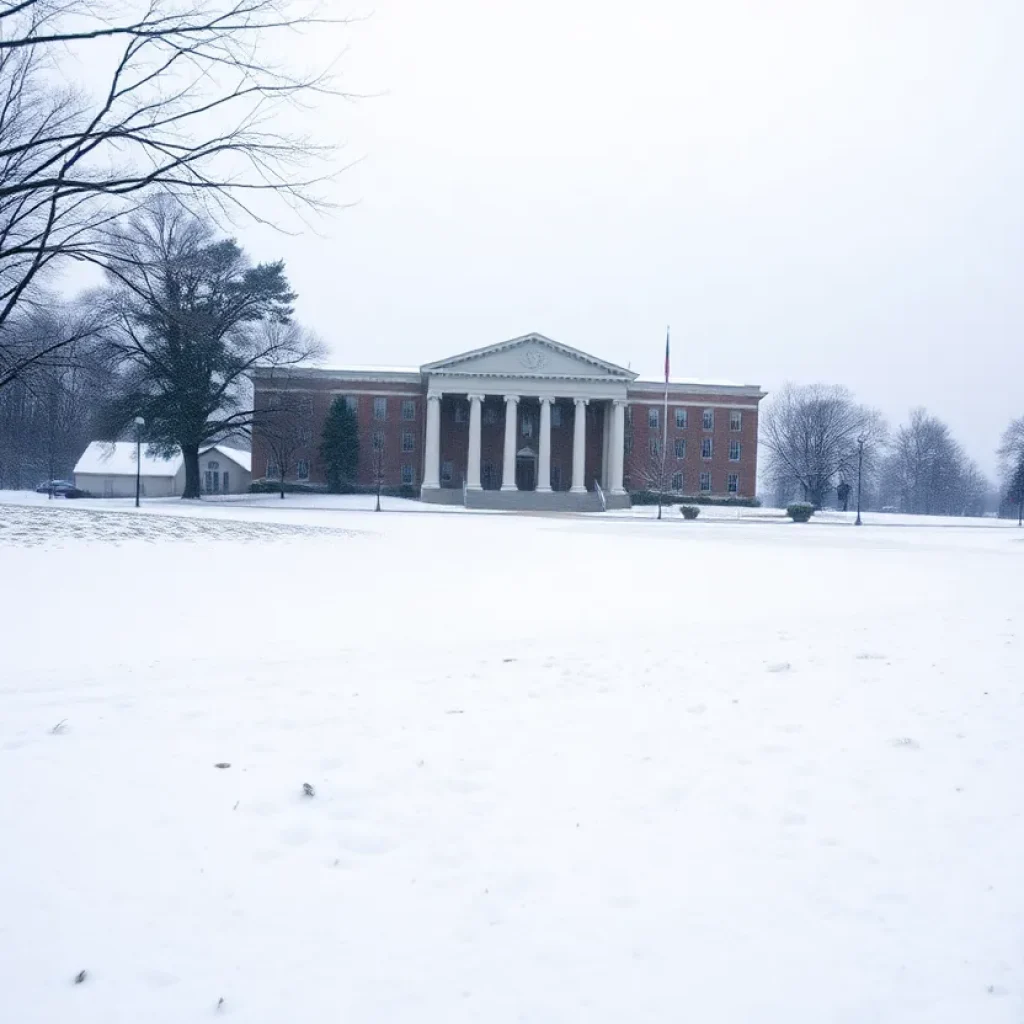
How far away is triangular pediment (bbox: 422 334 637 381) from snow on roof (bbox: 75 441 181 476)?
75.0 ft

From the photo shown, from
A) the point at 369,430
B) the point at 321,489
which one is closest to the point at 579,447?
the point at 369,430

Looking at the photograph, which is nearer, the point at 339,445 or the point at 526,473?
the point at 339,445

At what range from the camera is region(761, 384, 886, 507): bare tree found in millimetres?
87000

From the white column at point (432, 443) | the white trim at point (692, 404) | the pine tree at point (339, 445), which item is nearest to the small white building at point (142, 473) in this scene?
the pine tree at point (339, 445)

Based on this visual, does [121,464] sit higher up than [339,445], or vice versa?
[339,445]

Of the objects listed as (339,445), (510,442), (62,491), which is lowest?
(62,491)

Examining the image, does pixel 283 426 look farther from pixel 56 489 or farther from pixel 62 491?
pixel 62 491

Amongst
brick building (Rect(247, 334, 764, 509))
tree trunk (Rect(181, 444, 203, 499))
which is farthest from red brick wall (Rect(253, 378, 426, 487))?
tree trunk (Rect(181, 444, 203, 499))


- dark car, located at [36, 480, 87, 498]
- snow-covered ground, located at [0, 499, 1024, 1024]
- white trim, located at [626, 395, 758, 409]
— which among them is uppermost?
white trim, located at [626, 395, 758, 409]

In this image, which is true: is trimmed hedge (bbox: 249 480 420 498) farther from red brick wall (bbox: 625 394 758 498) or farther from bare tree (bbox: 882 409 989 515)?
bare tree (bbox: 882 409 989 515)

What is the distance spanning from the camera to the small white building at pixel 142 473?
218 feet

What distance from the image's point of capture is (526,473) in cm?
6919

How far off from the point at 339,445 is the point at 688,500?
91.0 ft

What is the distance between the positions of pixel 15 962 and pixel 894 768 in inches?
182
